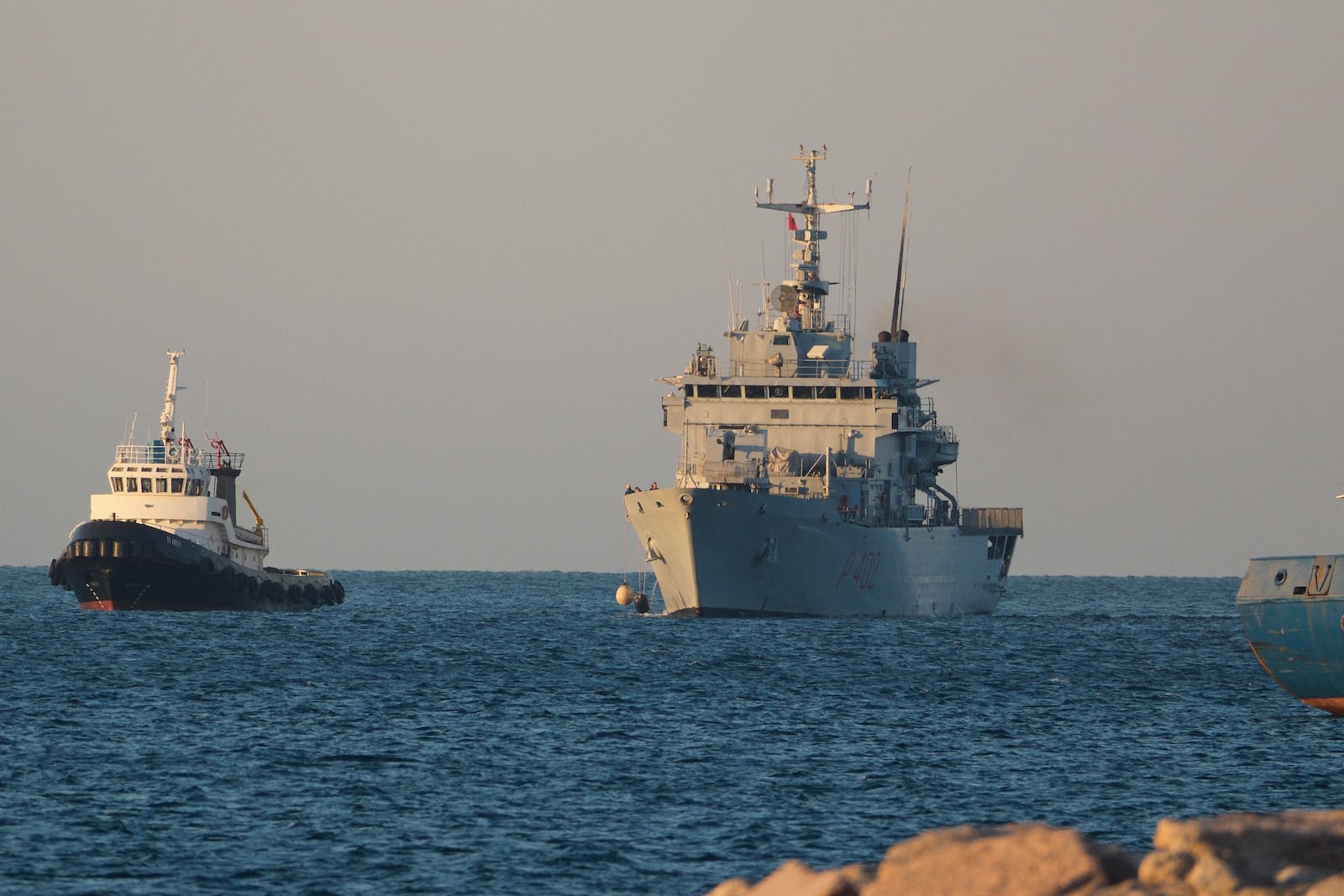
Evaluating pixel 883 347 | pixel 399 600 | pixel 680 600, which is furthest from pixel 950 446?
pixel 399 600

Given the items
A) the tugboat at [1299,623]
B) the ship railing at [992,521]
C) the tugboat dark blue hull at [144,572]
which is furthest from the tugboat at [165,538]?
the tugboat at [1299,623]

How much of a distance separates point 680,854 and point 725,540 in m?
38.7

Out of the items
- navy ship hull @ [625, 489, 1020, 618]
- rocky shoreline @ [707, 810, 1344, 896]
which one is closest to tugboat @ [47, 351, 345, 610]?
navy ship hull @ [625, 489, 1020, 618]

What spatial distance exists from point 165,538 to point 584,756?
4226 centimetres

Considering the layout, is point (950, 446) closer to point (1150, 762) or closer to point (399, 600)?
point (1150, 762)

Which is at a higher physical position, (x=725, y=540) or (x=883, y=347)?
(x=883, y=347)

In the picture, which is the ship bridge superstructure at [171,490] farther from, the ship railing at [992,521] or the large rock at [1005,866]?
the large rock at [1005,866]

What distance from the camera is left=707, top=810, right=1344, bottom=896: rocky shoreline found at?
12281mm

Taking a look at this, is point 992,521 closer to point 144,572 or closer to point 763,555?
point 763,555

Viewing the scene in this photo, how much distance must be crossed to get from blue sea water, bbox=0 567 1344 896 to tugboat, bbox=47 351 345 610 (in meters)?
10.7

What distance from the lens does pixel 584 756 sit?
95.1 ft

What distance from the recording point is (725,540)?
59.2 m

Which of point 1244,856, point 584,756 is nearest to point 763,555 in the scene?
point 584,756

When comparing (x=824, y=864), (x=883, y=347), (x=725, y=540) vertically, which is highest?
(x=883, y=347)
